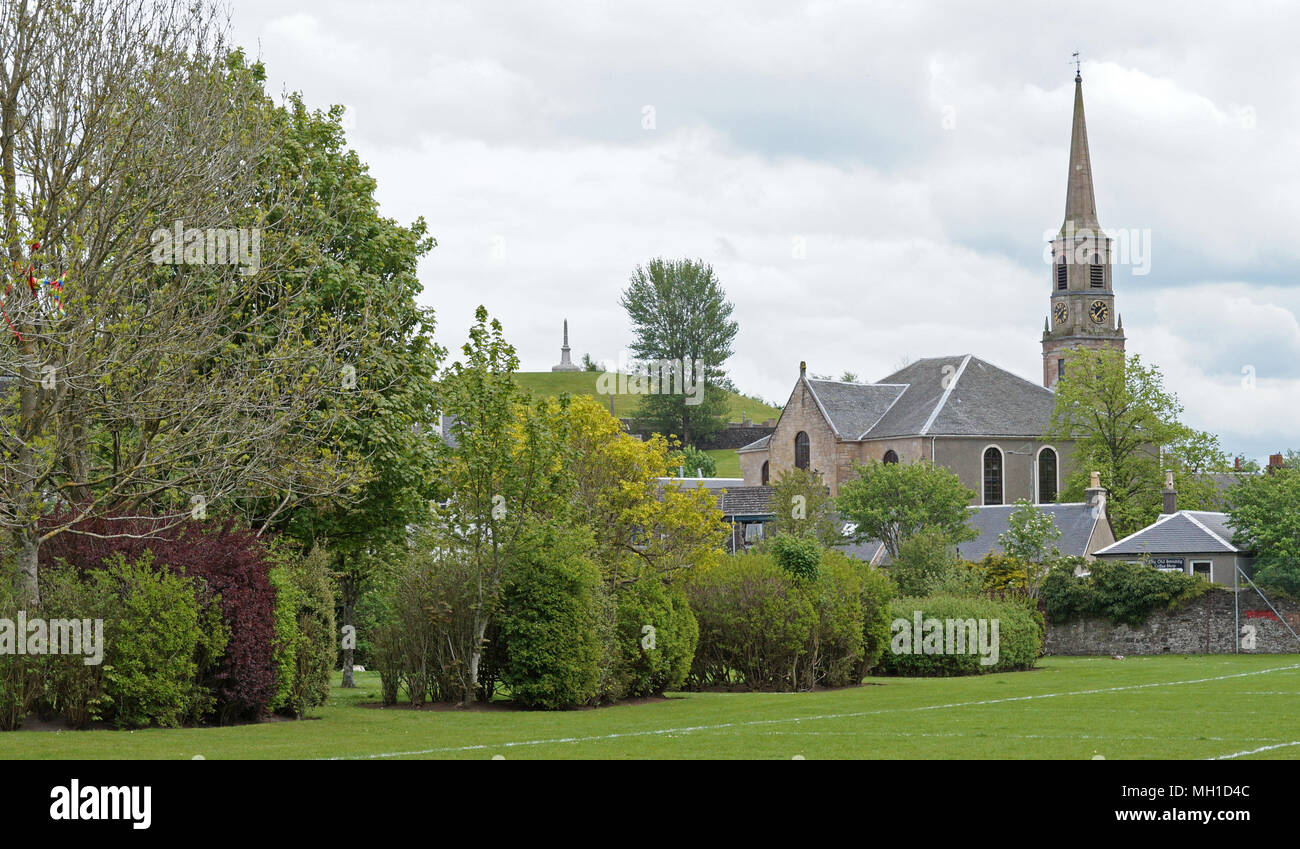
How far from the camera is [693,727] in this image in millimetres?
18906

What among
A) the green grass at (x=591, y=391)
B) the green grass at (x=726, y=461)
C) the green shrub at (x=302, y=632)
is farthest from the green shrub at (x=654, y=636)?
the green grass at (x=591, y=391)

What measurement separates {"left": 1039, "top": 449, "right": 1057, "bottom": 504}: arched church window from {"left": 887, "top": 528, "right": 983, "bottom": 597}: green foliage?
3861 centimetres

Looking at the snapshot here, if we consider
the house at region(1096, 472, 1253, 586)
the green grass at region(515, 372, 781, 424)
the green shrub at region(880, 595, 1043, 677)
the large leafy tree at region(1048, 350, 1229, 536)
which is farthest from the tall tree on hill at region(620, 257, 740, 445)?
the green shrub at region(880, 595, 1043, 677)

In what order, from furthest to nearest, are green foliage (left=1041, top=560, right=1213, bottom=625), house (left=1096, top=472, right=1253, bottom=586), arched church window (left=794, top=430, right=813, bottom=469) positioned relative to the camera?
1. arched church window (left=794, top=430, right=813, bottom=469)
2. house (left=1096, top=472, right=1253, bottom=586)
3. green foliage (left=1041, top=560, right=1213, bottom=625)

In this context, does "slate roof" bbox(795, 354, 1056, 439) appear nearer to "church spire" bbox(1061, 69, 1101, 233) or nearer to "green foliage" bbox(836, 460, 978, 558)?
"green foliage" bbox(836, 460, 978, 558)

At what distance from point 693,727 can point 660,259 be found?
112480 mm

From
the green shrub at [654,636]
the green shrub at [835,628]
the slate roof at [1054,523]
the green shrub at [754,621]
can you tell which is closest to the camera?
the green shrub at [654,636]

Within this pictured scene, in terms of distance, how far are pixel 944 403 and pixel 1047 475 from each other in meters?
8.33

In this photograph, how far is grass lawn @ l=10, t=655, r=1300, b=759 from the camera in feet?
49.3

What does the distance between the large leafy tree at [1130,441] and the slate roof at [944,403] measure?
5.10 m

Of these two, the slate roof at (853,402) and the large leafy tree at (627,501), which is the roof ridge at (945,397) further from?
the large leafy tree at (627,501)

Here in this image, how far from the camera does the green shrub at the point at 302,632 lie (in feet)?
66.2

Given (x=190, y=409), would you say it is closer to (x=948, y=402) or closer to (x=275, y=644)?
(x=275, y=644)
